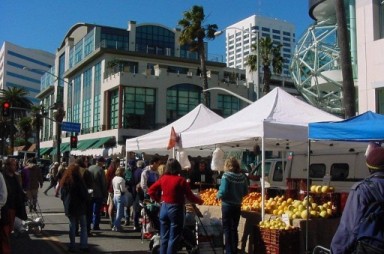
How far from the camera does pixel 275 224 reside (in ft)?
27.2

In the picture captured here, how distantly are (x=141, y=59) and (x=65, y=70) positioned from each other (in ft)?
69.5

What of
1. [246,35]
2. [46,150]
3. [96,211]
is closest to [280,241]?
[96,211]

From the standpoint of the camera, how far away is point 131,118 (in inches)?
1949

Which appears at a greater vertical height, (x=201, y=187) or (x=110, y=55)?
(x=110, y=55)

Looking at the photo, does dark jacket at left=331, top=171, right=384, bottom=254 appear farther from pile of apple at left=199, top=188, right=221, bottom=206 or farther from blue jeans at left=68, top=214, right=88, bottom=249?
pile of apple at left=199, top=188, right=221, bottom=206

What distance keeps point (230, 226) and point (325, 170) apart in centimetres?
543

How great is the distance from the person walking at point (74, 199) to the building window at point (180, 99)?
42.3 meters

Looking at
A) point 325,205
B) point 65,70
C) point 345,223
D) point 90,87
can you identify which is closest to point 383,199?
point 345,223

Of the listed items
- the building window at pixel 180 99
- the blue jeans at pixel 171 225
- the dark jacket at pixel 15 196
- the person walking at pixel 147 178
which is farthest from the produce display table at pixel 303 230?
the building window at pixel 180 99

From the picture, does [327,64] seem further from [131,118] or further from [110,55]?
[110,55]

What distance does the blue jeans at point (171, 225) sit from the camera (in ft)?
25.1

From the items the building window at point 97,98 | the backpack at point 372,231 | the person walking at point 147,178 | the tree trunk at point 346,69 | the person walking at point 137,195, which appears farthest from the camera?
the building window at point 97,98

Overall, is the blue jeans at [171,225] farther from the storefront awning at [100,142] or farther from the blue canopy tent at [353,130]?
the storefront awning at [100,142]

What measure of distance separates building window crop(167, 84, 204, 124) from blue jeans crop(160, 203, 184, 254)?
144ft
